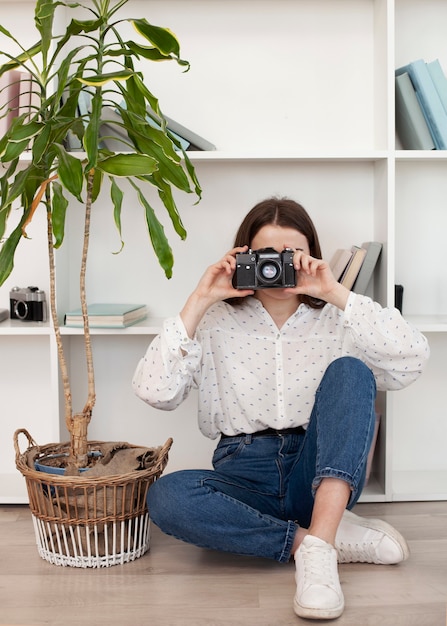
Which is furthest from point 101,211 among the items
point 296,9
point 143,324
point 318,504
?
point 318,504

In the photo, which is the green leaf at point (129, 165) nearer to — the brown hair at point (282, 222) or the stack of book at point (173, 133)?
the brown hair at point (282, 222)

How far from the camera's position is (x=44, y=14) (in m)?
1.68

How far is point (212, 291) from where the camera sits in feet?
6.04

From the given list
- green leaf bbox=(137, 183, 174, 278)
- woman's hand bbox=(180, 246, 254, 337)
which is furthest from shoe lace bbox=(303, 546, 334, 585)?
green leaf bbox=(137, 183, 174, 278)

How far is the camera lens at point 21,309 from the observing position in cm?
237

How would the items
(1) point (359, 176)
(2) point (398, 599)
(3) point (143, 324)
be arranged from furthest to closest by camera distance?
(1) point (359, 176), (3) point (143, 324), (2) point (398, 599)

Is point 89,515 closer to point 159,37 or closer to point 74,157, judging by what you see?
point 74,157

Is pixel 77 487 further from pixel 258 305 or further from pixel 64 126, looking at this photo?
pixel 64 126

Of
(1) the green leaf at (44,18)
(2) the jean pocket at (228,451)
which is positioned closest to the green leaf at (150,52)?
(1) the green leaf at (44,18)

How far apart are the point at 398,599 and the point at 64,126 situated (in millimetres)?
1207

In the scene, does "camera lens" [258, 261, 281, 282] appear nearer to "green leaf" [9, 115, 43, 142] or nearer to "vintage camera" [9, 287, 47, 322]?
"green leaf" [9, 115, 43, 142]

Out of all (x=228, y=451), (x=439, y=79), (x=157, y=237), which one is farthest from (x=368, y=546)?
(x=439, y=79)

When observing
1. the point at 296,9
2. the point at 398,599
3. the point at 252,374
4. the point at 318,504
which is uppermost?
the point at 296,9

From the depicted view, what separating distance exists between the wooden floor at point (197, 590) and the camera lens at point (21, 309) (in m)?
0.69
